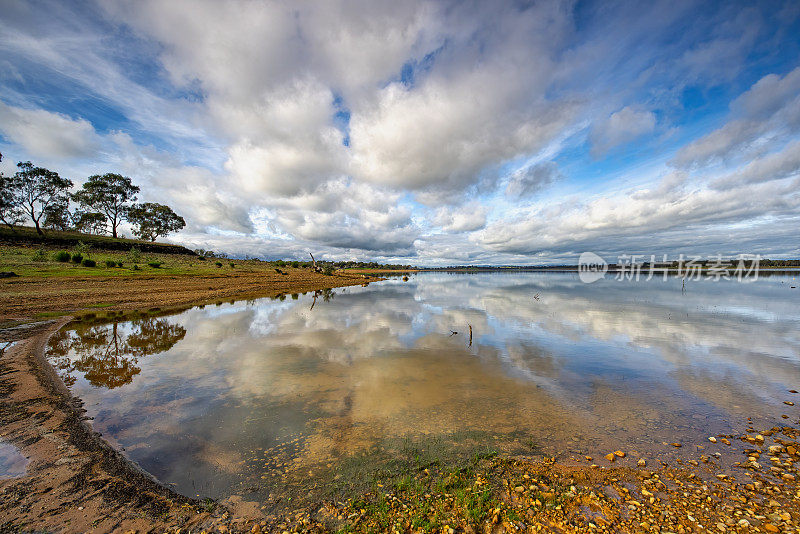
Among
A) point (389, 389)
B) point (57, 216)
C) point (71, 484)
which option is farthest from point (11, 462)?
point (57, 216)

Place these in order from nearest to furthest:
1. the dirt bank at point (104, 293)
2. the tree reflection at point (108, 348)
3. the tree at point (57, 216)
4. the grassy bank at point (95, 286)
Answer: the tree reflection at point (108, 348) → the dirt bank at point (104, 293) → the grassy bank at point (95, 286) → the tree at point (57, 216)

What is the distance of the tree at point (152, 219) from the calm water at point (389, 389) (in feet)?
331

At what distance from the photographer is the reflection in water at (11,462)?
254 inches

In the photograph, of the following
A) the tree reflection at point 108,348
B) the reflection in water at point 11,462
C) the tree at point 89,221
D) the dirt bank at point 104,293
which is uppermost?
the tree at point 89,221

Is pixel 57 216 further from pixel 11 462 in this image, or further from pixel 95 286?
pixel 11 462

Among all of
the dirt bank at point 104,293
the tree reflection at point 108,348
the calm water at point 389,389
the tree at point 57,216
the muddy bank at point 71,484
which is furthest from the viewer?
the tree at point 57,216

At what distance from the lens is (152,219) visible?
100812mm

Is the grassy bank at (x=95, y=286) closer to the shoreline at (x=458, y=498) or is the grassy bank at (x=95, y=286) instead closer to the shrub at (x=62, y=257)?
the shrub at (x=62, y=257)

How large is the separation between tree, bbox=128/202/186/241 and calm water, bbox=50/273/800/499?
10075cm

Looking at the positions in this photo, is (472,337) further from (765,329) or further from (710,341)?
(765,329)

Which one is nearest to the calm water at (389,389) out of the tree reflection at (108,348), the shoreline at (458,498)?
the tree reflection at (108,348)

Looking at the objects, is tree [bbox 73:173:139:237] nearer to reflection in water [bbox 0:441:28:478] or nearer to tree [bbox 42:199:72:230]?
tree [bbox 42:199:72:230]

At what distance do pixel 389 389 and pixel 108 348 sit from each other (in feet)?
53.7

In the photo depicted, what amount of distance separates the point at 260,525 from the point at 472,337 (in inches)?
708
